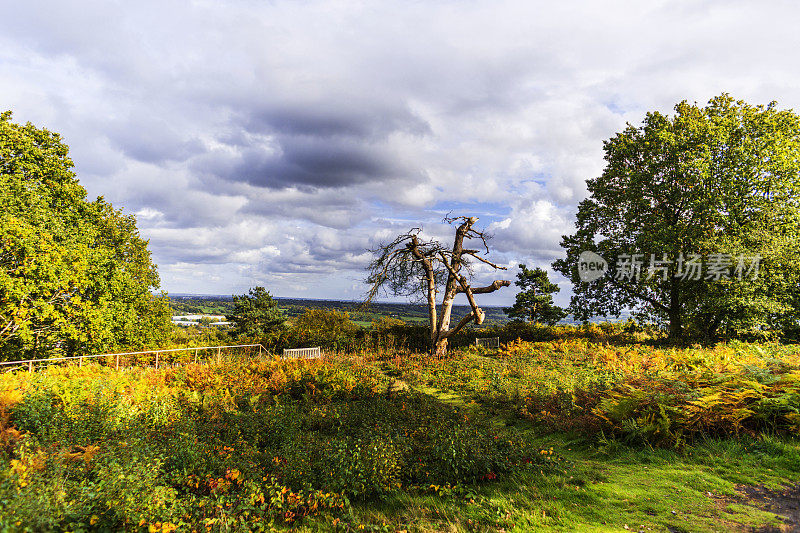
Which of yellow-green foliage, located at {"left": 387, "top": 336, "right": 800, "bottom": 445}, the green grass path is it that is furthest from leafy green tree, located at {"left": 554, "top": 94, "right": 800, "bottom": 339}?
the green grass path

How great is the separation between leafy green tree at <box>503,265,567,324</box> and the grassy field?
27736 millimetres

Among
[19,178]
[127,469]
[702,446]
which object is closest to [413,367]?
[702,446]

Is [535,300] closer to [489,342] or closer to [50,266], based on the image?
[489,342]

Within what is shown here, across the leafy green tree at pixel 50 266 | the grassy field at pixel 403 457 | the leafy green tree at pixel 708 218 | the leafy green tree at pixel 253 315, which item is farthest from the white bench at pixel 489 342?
the leafy green tree at pixel 253 315

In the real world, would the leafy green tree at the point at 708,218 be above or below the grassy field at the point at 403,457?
above

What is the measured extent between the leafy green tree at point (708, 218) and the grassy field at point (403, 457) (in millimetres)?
10014

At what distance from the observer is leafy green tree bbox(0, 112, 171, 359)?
15148 mm

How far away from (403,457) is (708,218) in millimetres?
19879

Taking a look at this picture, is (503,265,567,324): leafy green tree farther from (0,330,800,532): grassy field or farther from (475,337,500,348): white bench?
(0,330,800,532): grassy field

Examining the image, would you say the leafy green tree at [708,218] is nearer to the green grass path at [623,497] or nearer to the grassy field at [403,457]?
the grassy field at [403,457]

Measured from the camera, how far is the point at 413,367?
1530 cm

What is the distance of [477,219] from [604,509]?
15964 mm

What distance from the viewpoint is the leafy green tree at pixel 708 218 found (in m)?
17.1

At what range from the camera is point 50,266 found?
15352mm
